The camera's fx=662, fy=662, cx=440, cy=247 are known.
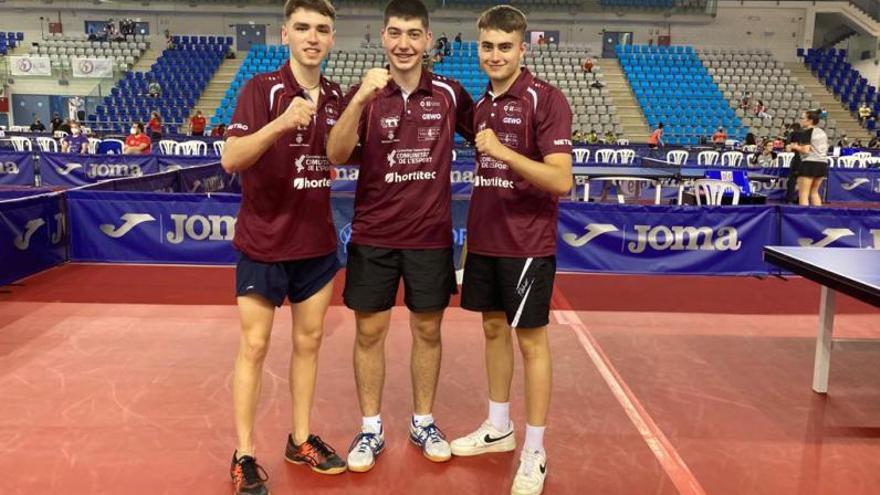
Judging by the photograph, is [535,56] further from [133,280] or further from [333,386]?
[333,386]

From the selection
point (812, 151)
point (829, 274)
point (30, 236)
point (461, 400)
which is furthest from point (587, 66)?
point (461, 400)

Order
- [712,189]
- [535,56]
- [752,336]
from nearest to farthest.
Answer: [752,336], [712,189], [535,56]

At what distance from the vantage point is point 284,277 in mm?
2873

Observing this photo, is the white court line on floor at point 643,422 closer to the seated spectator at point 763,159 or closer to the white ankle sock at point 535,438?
the white ankle sock at point 535,438

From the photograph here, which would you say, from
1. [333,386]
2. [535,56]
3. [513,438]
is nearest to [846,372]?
[513,438]

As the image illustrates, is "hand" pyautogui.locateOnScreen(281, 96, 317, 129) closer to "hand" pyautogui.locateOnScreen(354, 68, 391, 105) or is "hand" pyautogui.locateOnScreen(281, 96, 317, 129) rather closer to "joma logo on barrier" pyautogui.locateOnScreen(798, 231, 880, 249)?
"hand" pyautogui.locateOnScreen(354, 68, 391, 105)

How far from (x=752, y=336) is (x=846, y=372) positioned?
34.3 inches

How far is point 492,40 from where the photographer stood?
2791mm

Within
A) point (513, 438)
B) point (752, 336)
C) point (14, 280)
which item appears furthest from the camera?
point (14, 280)

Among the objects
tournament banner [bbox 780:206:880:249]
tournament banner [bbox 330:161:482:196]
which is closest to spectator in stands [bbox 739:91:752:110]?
tournament banner [bbox 330:161:482:196]

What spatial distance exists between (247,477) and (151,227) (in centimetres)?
546

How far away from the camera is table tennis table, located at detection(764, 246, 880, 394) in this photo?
10.8ft

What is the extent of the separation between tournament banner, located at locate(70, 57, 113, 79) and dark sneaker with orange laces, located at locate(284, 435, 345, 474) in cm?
2772

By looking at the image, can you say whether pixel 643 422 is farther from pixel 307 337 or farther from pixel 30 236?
pixel 30 236
